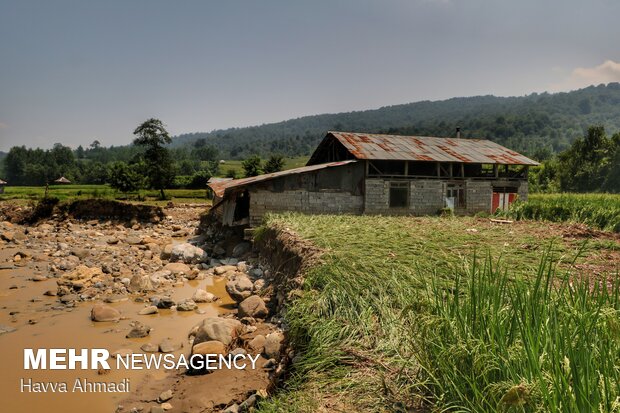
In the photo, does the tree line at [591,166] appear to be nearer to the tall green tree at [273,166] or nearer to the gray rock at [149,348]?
Answer: the tall green tree at [273,166]

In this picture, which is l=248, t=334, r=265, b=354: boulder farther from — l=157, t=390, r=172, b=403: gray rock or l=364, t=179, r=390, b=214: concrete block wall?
l=364, t=179, r=390, b=214: concrete block wall

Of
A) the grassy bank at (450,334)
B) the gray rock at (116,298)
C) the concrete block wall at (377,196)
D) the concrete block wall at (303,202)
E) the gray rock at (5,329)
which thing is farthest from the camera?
the concrete block wall at (377,196)

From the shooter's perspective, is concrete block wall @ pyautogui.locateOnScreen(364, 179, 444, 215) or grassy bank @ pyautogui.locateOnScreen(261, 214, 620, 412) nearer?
grassy bank @ pyautogui.locateOnScreen(261, 214, 620, 412)

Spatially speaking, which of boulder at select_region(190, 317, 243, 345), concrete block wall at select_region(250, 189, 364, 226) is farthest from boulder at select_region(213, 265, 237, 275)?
boulder at select_region(190, 317, 243, 345)

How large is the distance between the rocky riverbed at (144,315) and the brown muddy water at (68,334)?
0.09ft

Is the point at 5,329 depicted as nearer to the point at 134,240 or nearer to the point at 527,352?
the point at 527,352

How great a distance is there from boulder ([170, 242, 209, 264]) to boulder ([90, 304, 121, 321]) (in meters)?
6.17

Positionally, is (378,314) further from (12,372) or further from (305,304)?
(12,372)

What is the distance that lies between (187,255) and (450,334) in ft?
47.2

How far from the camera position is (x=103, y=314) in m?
9.27

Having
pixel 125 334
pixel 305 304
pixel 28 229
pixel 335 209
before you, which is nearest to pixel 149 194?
pixel 28 229

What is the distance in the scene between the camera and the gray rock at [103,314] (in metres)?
9.23

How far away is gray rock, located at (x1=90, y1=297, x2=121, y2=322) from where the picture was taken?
30.3 ft

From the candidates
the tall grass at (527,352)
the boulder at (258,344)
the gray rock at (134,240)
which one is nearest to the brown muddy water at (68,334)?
the boulder at (258,344)
